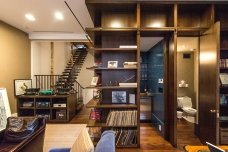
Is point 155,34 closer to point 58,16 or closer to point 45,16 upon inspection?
point 58,16

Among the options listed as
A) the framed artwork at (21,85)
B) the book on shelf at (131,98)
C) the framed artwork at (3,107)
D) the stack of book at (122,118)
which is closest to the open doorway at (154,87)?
the book on shelf at (131,98)

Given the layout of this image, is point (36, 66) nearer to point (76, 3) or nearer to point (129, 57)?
point (76, 3)

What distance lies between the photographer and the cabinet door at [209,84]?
2889mm

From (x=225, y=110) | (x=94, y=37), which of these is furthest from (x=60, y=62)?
(x=225, y=110)

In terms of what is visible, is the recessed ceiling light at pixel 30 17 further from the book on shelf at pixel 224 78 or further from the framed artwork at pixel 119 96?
the book on shelf at pixel 224 78

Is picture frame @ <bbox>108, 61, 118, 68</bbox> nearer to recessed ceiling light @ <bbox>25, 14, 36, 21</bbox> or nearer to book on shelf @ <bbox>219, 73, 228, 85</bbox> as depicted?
book on shelf @ <bbox>219, 73, 228, 85</bbox>

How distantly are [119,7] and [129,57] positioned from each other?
0.93 metres

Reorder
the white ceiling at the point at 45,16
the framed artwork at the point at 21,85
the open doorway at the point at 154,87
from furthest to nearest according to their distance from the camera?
1. the framed artwork at the point at 21,85
2. the open doorway at the point at 154,87
3. the white ceiling at the point at 45,16

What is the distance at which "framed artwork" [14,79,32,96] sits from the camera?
5605 millimetres

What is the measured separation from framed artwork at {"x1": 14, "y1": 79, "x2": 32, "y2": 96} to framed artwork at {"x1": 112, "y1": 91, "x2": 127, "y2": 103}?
11.4 ft

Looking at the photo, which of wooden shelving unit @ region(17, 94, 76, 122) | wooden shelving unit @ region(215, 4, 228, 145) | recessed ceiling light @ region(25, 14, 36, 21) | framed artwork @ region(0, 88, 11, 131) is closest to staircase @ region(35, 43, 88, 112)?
wooden shelving unit @ region(17, 94, 76, 122)

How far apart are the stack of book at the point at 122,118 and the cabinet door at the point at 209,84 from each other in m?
1.21

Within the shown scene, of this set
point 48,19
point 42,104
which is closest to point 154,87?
point 48,19

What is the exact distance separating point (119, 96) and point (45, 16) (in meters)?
2.72
